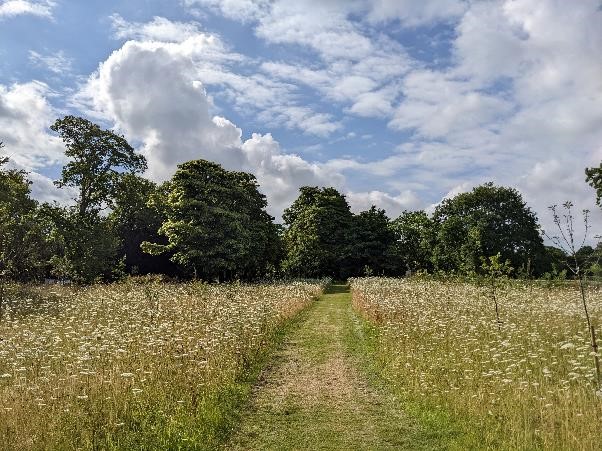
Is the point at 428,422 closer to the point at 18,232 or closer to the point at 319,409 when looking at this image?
the point at 319,409

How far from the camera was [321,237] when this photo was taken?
209 ft

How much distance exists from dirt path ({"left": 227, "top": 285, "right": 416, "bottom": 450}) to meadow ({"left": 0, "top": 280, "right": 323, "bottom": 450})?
1.76 feet

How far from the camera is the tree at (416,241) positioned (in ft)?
221

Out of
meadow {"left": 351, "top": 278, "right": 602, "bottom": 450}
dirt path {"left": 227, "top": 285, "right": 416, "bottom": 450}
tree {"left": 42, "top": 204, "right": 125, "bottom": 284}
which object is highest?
tree {"left": 42, "top": 204, "right": 125, "bottom": 284}

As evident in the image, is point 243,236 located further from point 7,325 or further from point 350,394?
Answer: point 350,394

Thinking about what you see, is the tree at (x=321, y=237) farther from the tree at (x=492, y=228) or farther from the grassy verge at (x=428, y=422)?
the grassy verge at (x=428, y=422)

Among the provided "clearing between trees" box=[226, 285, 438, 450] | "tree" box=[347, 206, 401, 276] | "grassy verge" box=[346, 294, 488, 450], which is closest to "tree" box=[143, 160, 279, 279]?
"tree" box=[347, 206, 401, 276]

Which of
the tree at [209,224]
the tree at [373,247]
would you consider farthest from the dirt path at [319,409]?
the tree at [373,247]

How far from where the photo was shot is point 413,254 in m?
70.6

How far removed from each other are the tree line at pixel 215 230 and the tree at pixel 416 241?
0.55ft

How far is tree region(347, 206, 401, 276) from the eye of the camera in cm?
6412

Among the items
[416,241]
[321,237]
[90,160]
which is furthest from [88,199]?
[416,241]

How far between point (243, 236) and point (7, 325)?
1087 inches

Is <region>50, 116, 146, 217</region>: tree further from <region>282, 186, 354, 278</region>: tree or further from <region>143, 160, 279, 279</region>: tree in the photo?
<region>282, 186, 354, 278</region>: tree
